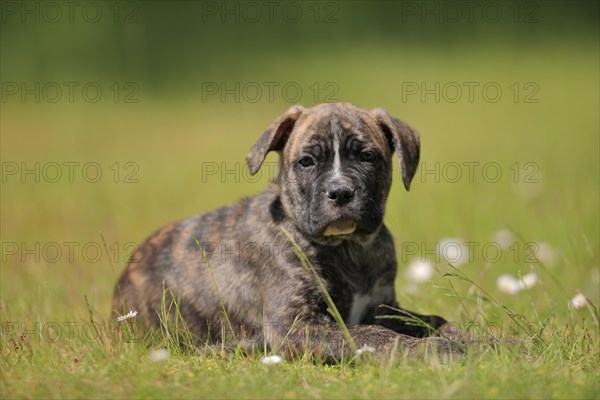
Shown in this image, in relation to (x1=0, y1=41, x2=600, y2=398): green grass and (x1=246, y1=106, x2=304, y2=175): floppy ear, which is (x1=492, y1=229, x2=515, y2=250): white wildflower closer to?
(x1=0, y1=41, x2=600, y2=398): green grass

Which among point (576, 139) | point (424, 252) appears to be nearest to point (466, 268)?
point (424, 252)

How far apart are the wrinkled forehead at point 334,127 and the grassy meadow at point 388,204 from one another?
1.08 meters

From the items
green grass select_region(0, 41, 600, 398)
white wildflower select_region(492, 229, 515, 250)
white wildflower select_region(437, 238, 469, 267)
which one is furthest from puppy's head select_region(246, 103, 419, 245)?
white wildflower select_region(492, 229, 515, 250)

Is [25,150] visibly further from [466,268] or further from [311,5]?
[466,268]

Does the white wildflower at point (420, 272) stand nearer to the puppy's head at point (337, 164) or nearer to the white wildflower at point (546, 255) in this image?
the white wildflower at point (546, 255)

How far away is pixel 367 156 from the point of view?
586 centimetres

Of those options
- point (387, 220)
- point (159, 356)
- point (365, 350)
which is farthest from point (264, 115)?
point (159, 356)

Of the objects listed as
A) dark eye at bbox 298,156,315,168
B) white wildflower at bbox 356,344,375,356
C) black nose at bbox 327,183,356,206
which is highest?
dark eye at bbox 298,156,315,168

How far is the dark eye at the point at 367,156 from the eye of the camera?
19.1 ft

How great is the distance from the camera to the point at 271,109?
18.4m

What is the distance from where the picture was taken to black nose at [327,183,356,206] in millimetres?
5469

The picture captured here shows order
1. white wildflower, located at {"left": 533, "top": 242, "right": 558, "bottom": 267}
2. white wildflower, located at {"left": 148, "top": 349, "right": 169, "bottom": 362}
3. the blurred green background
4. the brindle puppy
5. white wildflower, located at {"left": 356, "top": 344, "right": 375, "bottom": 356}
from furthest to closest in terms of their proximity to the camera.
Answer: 1. the blurred green background
2. white wildflower, located at {"left": 533, "top": 242, "right": 558, "bottom": 267}
3. the brindle puppy
4. white wildflower, located at {"left": 356, "top": 344, "right": 375, "bottom": 356}
5. white wildflower, located at {"left": 148, "top": 349, "right": 169, "bottom": 362}

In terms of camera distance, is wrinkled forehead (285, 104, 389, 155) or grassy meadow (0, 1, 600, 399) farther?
wrinkled forehead (285, 104, 389, 155)

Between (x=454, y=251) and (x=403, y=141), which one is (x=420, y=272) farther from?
(x=403, y=141)
